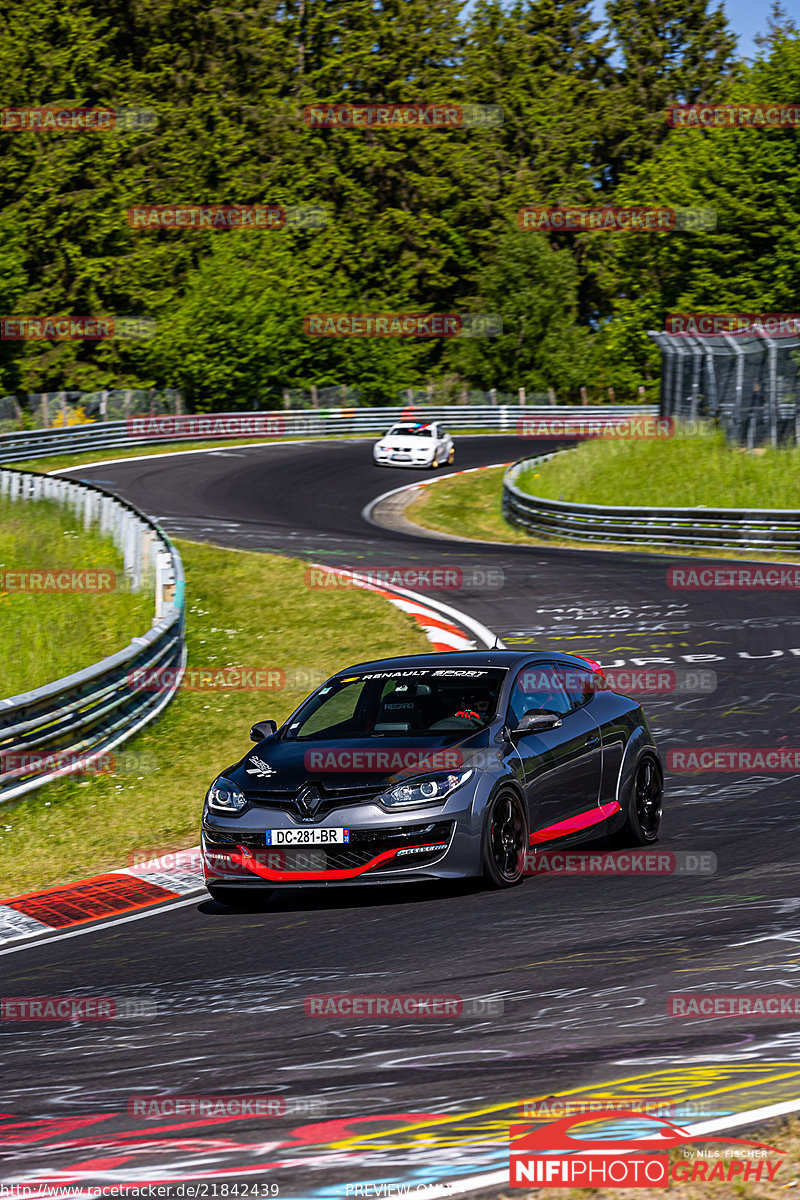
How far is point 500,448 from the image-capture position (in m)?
50.1

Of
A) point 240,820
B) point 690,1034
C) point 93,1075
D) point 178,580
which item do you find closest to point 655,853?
point 240,820

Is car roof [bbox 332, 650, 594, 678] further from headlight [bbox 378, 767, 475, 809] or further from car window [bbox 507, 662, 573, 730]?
headlight [bbox 378, 767, 475, 809]

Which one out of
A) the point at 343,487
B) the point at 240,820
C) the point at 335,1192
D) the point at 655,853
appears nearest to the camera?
the point at 335,1192

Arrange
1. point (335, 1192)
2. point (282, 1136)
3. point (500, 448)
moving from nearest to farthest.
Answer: point (335, 1192), point (282, 1136), point (500, 448)

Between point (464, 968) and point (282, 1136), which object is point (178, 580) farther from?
point (282, 1136)

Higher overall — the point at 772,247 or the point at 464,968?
the point at 772,247

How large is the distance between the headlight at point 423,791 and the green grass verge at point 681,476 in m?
22.6

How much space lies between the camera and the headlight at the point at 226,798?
8.95 m

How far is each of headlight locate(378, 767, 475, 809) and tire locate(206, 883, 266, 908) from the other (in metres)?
1.06

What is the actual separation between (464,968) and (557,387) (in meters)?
66.4

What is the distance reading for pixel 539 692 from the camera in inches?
394

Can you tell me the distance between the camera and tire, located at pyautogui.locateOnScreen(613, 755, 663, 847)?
1019cm

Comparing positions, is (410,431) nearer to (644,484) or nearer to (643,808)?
(644,484)

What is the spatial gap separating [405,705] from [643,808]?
6.21ft
